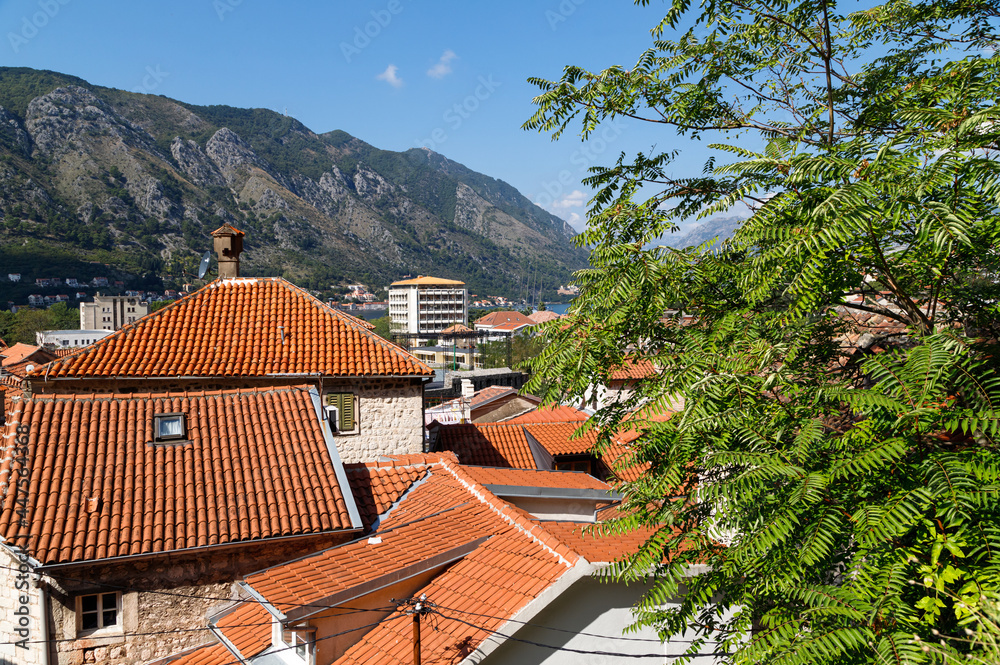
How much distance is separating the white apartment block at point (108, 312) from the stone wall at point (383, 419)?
9822 cm

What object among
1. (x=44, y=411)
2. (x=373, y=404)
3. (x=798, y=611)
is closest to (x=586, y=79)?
(x=798, y=611)

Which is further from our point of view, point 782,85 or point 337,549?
point 337,549

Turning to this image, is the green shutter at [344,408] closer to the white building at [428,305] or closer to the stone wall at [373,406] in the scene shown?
the stone wall at [373,406]

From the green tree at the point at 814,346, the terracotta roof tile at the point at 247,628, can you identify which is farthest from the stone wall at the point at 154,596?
the green tree at the point at 814,346

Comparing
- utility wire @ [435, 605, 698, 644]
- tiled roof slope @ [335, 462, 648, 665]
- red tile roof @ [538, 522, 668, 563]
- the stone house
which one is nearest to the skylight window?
the stone house

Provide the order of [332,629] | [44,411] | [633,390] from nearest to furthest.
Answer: [633,390]
[332,629]
[44,411]

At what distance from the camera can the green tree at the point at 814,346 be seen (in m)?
3.83

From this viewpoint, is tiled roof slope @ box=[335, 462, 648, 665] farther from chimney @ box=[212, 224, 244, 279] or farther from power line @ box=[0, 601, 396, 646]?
chimney @ box=[212, 224, 244, 279]

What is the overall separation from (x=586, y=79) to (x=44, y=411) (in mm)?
8970

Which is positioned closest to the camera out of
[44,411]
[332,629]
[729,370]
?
[729,370]

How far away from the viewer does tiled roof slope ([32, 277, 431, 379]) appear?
45.1ft

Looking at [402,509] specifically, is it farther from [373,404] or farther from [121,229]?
[121,229]

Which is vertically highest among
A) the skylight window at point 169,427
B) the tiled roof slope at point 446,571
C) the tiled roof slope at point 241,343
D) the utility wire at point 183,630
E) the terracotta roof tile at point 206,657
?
the tiled roof slope at point 241,343

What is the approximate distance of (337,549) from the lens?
8.08 m
